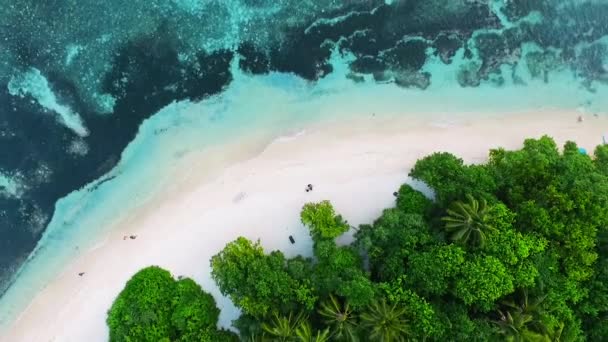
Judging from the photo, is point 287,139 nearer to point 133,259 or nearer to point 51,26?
point 133,259

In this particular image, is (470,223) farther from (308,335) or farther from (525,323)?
(308,335)

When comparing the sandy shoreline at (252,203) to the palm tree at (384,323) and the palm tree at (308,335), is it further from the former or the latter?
the palm tree at (384,323)

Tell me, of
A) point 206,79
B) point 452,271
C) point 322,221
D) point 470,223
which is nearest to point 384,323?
point 452,271

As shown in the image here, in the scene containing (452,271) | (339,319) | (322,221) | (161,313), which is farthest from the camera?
(322,221)

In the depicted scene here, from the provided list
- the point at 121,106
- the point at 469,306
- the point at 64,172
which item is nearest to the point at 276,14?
the point at 121,106

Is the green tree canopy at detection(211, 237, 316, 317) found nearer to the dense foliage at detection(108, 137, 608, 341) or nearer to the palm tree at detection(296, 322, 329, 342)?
the dense foliage at detection(108, 137, 608, 341)

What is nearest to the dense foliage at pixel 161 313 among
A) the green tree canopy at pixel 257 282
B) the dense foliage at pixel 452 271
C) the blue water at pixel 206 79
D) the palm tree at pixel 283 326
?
the dense foliage at pixel 452 271

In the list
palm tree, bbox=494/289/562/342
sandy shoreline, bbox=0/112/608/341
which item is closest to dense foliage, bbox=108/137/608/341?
palm tree, bbox=494/289/562/342
